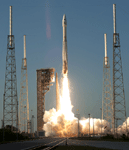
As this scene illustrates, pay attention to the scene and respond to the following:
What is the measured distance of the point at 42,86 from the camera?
127m

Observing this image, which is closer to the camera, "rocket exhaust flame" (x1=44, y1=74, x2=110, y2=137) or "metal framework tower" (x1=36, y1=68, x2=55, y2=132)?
"rocket exhaust flame" (x1=44, y1=74, x2=110, y2=137)

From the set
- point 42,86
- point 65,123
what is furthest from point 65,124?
point 42,86

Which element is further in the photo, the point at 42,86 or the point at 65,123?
the point at 42,86

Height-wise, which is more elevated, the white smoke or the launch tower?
the launch tower

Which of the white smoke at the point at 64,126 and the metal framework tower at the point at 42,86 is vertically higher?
the metal framework tower at the point at 42,86

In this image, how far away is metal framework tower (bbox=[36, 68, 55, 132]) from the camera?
414ft

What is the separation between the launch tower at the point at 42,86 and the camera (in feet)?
414

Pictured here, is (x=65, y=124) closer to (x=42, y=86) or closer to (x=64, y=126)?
(x=64, y=126)

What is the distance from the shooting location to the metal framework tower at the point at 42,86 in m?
126

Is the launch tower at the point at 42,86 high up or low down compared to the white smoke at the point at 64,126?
up

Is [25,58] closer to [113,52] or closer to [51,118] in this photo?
[51,118]

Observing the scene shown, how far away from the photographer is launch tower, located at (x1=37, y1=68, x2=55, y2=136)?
414 ft

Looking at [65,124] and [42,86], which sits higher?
[42,86]

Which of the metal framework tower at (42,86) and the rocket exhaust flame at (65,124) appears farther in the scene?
the metal framework tower at (42,86)
